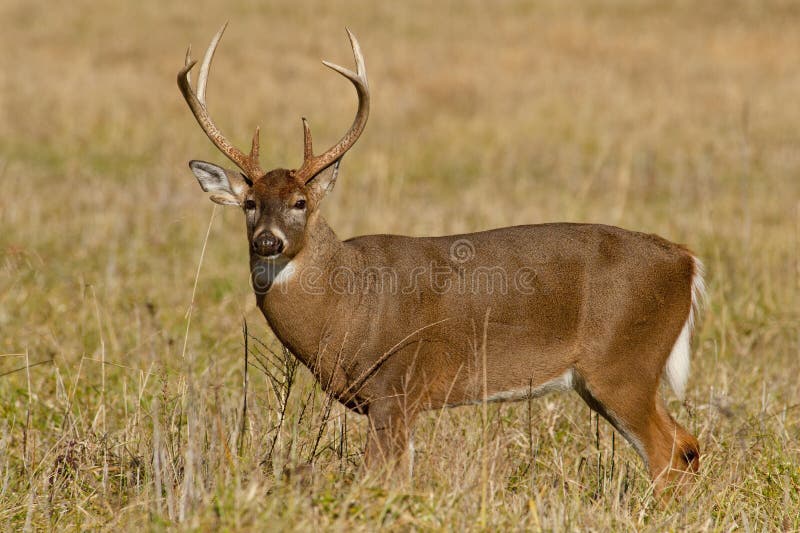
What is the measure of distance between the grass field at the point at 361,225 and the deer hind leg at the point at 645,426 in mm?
161

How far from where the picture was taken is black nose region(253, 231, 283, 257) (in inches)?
179

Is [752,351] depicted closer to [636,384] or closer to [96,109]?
[636,384]

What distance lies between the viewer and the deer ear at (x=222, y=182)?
16.7 feet

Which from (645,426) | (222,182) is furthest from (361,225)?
(645,426)

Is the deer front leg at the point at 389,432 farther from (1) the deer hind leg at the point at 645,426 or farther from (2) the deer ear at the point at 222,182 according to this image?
(2) the deer ear at the point at 222,182

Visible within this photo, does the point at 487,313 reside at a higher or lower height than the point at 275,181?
lower

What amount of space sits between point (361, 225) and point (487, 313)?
5.07 m

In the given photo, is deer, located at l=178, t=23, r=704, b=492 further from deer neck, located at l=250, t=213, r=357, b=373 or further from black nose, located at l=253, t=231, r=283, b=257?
black nose, located at l=253, t=231, r=283, b=257

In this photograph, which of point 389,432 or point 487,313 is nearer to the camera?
point 389,432

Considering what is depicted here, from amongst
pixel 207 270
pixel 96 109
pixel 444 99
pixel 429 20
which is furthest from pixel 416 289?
pixel 429 20

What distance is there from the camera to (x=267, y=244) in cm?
455

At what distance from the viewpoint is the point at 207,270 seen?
28.0ft

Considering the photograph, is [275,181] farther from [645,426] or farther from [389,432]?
[645,426]

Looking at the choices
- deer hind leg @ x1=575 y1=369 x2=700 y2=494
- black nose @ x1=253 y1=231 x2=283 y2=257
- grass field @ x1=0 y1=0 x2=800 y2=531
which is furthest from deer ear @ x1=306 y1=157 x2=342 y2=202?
deer hind leg @ x1=575 y1=369 x2=700 y2=494
